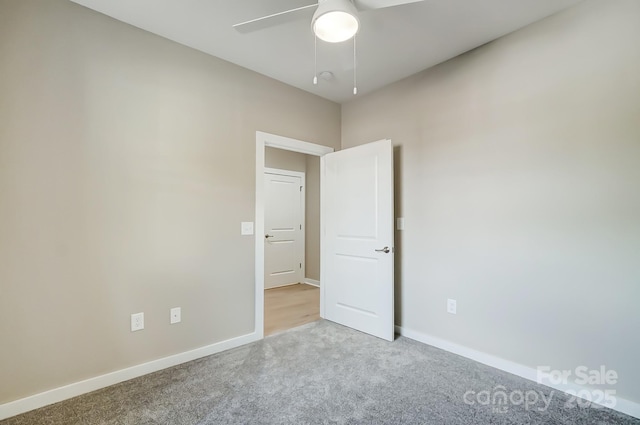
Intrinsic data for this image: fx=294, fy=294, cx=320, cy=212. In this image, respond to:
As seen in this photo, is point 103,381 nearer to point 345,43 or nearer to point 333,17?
point 333,17

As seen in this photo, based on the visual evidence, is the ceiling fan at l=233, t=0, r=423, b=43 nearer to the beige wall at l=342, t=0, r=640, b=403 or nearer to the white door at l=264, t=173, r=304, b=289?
the beige wall at l=342, t=0, r=640, b=403

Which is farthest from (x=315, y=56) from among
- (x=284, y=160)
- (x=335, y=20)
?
(x=284, y=160)

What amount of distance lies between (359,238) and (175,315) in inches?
73.3

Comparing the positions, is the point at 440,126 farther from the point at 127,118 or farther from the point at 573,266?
the point at 127,118

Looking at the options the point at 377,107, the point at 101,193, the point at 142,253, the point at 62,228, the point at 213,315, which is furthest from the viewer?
the point at 377,107

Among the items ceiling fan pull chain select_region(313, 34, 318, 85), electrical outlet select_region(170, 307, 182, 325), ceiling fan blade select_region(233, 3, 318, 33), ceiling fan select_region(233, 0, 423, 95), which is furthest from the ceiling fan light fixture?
electrical outlet select_region(170, 307, 182, 325)

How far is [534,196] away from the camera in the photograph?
7.19 feet

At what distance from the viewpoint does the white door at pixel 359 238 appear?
2900 mm

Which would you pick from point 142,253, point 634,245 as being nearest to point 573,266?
point 634,245

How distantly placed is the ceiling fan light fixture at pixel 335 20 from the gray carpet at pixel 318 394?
84.6 inches

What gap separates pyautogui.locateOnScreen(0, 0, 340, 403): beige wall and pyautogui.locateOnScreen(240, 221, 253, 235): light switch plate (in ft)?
0.23

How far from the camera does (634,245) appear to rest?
5.89ft

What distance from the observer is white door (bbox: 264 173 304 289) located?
5.22m

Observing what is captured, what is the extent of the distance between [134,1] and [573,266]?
347cm
